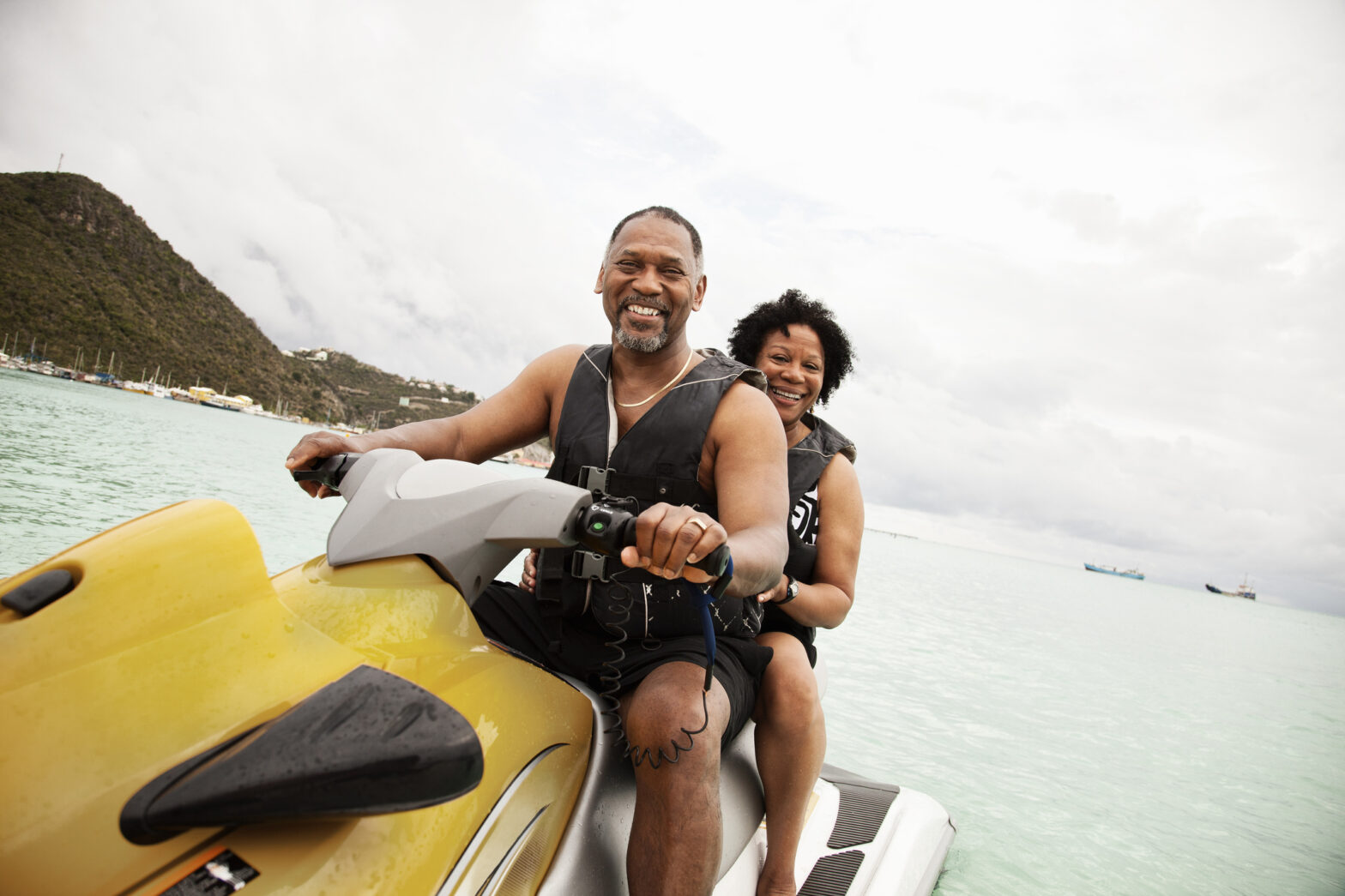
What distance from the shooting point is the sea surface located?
4625 mm

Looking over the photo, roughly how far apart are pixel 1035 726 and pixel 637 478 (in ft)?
25.7

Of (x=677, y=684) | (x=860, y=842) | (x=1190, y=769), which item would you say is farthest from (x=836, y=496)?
(x=1190, y=769)

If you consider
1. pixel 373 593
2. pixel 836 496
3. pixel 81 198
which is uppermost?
pixel 81 198

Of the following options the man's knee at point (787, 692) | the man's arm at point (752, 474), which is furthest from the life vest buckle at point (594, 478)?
the man's knee at point (787, 692)

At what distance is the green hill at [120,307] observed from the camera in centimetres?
4903

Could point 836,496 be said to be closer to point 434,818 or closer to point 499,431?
point 499,431

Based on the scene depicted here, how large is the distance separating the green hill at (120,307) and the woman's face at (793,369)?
56714 millimetres

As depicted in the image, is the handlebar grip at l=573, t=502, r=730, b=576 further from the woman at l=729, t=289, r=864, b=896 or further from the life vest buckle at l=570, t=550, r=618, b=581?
the woman at l=729, t=289, r=864, b=896

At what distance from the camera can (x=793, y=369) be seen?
3.14 meters

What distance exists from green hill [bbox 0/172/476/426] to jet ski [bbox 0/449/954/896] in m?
58.4

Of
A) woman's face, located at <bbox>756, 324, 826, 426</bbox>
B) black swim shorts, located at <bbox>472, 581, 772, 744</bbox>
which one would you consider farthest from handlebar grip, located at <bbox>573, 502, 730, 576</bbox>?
woman's face, located at <bbox>756, 324, 826, 426</bbox>

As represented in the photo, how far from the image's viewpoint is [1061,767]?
638 centimetres

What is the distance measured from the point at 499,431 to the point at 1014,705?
857cm

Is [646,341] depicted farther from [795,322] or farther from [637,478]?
[795,322]
